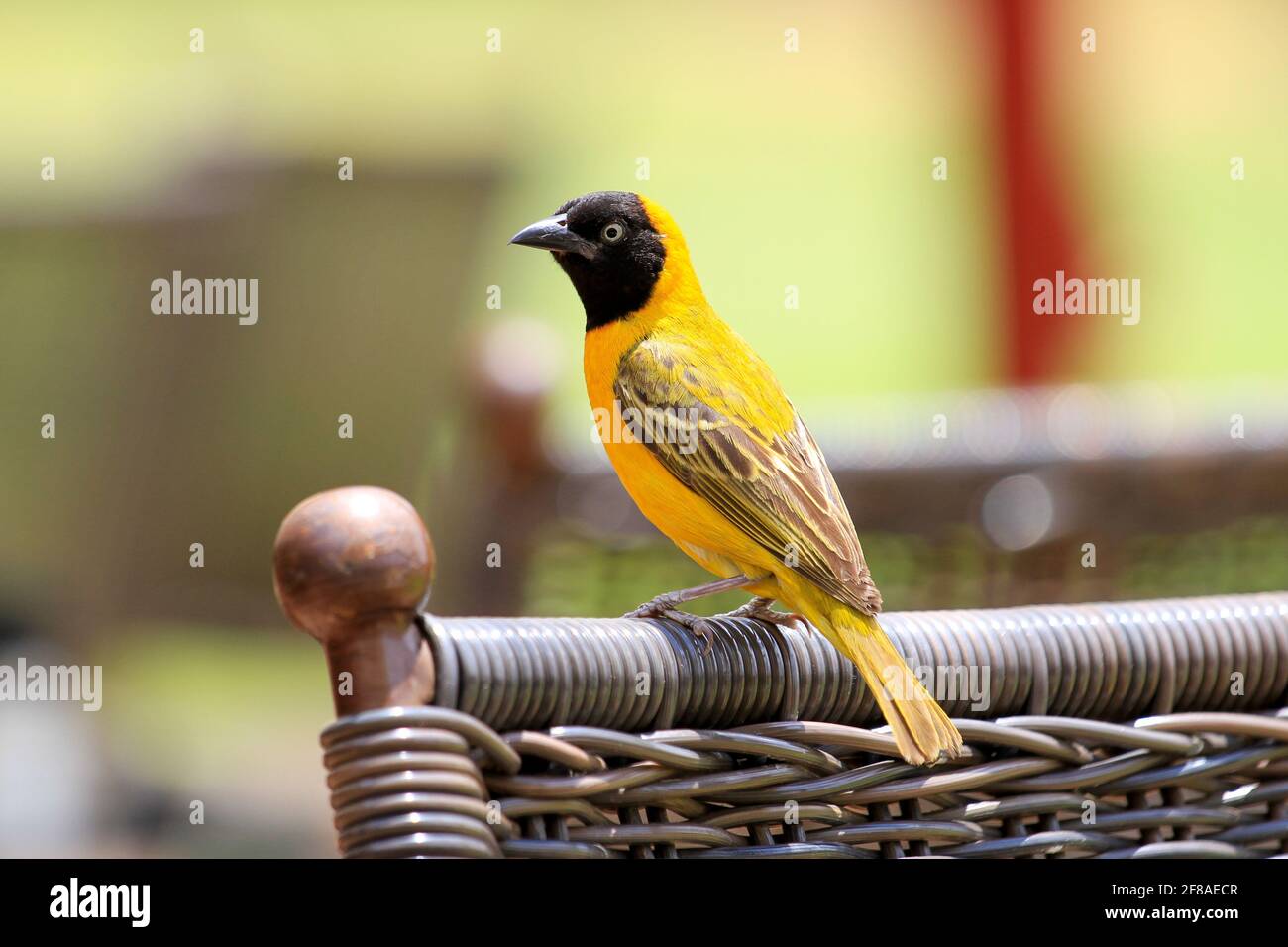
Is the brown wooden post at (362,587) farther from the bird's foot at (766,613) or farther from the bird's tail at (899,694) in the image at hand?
the bird's foot at (766,613)

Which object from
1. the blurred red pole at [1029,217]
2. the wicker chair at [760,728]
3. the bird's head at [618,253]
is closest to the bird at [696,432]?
the bird's head at [618,253]

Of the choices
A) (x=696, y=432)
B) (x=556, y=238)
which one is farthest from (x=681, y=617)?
(x=556, y=238)

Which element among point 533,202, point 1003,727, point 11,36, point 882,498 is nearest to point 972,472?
point 882,498

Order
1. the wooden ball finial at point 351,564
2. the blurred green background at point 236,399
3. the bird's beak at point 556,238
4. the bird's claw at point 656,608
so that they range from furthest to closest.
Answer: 1. the blurred green background at point 236,399
2. the bird's beak at point 556,238
3. the bird's claw at point 656,608
4. the wooden ball finial at point 351,564

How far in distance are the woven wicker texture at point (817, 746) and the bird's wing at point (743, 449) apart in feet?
1.26

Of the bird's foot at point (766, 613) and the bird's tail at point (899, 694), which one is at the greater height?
the bird's foot at point (766, 613)

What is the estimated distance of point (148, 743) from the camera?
479 centimetres

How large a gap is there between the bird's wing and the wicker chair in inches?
15.0

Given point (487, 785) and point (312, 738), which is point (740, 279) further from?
point (487, 785)

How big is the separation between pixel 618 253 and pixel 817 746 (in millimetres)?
1223

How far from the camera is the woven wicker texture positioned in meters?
1.33

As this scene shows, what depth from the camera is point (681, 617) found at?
5.54 feet

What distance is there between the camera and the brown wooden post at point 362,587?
1.29 metres
